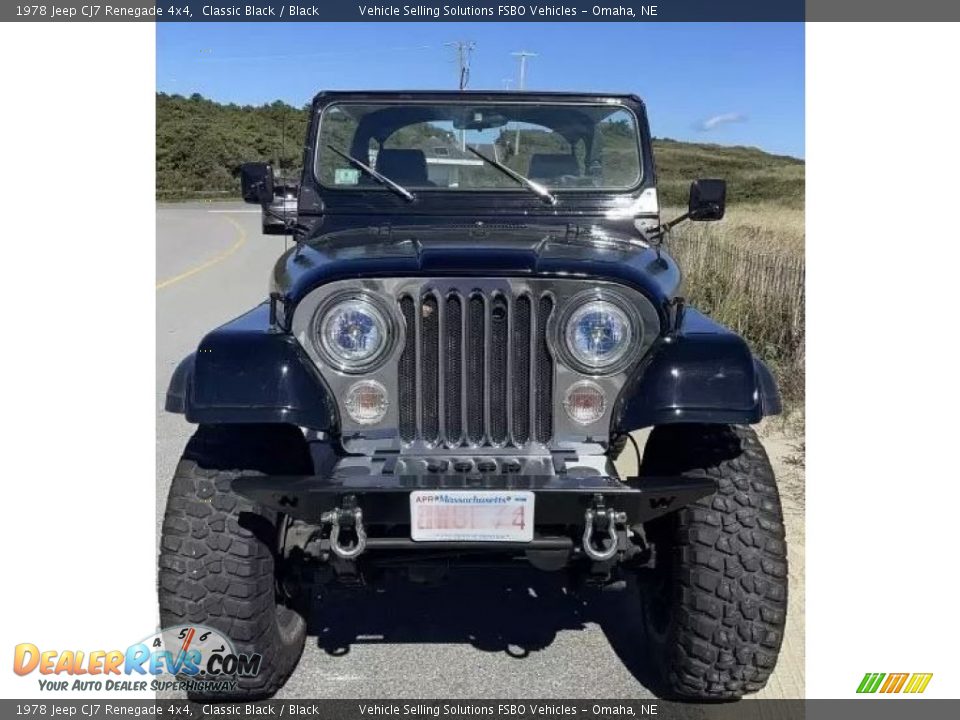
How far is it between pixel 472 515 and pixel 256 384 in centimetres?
70

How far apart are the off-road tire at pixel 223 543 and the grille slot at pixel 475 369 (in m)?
0.48

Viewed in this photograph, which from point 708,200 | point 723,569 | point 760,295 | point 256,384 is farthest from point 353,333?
point 760,295

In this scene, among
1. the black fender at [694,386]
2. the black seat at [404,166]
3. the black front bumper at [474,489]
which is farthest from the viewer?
the black seat at [404,166]

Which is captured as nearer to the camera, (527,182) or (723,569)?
(723,569)

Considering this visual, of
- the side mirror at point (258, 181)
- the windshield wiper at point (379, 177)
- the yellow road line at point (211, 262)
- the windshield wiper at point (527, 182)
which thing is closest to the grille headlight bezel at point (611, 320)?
the windshield wiper at point (527, 182)

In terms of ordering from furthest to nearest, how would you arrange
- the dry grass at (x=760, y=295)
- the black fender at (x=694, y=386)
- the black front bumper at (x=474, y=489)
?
the dry grass at (x=760, y=295)
the black fender at (x=694, y=386)
the black front bumper at (x=474, y=489)

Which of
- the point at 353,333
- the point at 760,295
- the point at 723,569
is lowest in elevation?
the point at 723,569

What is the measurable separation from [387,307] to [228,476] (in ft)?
2.30

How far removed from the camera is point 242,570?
2961 millimetres

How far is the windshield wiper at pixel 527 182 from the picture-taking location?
4.14 m
